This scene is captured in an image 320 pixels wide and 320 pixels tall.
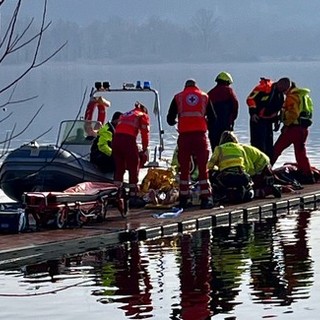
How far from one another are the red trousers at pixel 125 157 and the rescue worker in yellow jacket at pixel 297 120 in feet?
11.4

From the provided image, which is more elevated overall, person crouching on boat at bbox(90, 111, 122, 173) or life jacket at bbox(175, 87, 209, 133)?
life jacket at bbox(175, 87, 209, 133)

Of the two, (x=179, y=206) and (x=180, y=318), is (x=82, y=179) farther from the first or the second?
(x=180, y=318)

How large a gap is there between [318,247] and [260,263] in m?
1.22

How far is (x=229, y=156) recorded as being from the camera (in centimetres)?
1720

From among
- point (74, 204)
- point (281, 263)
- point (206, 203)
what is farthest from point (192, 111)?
point (281, 263)

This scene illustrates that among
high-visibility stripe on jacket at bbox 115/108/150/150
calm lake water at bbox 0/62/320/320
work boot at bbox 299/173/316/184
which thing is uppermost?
high-visibility stripe on jacket at bbox 115/108/150/150

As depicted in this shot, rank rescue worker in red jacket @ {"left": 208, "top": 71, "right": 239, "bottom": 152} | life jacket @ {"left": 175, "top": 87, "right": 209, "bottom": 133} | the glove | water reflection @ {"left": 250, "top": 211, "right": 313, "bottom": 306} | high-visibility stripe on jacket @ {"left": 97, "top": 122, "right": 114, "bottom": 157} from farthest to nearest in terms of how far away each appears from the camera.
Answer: rescue worker in red jacket @ {"left": 208, "top": 71, "right": 239, "bottom": 152}, the glove, high-visibility stripe on jacket @ {"left": 97, "top": 122, "right": 114, "bottom": 157}, life jacket @ {"left": 175, "top": 87, "right": 209, "bottom": 133}, water reflection @ {"left": 250, "top": 211, "right": 313, "bottom": 306}

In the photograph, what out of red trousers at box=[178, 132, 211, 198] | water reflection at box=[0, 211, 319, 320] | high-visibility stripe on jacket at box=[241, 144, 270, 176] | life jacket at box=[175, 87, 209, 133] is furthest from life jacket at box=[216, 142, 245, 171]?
water reflection at box=[0, 211, 319, 320]

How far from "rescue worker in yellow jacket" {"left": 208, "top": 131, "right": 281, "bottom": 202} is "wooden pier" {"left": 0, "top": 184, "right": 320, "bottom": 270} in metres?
0.26

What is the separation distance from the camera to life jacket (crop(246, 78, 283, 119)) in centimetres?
2009

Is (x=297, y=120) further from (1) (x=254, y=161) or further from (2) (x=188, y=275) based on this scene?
(2) (x=188, y=275)

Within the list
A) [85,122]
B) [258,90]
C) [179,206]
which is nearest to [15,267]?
[179,206]

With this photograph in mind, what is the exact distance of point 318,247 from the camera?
46.8 ft

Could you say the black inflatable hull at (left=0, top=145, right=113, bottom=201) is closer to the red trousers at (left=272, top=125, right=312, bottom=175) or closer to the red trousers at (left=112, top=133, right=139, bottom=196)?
the red trousers at (left=112, top=133, right=139, bottom=196)
